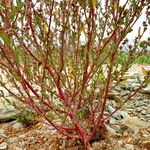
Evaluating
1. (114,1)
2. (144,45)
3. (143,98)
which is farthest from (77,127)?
(143,98)

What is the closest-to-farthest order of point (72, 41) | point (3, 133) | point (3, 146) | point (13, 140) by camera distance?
point (72, 41) → point (3, 146) → point (13, 140) → point (3, 133)

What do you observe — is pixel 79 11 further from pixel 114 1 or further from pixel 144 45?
pixel 144 45

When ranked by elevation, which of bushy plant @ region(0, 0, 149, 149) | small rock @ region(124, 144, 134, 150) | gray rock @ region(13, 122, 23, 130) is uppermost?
bushy plant @ region(0, 0, 149, 149)

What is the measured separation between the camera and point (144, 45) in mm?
2779

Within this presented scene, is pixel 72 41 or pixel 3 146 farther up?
pixel 72 41

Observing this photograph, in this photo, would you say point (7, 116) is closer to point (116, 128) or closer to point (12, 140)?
point (12, 140)

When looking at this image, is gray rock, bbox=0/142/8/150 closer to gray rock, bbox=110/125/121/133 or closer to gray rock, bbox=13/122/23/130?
gray rock, bbox=13/122/23/130

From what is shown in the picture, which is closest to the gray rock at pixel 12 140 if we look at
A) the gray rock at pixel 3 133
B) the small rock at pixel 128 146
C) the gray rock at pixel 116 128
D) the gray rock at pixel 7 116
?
the gray rock at pixel 3 133

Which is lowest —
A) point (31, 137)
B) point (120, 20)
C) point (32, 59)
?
point (31, 137)

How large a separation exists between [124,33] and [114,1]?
0.25 meters

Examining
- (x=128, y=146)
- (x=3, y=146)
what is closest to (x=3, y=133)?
(x=3, y=146)

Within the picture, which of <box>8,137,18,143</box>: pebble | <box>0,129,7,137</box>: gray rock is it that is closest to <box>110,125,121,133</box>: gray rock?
<box>8,137,18,143</box>: pebble

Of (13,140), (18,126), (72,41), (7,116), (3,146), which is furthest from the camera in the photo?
(7,116)

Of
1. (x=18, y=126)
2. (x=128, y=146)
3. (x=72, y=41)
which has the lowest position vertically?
(x=128, y=146)
